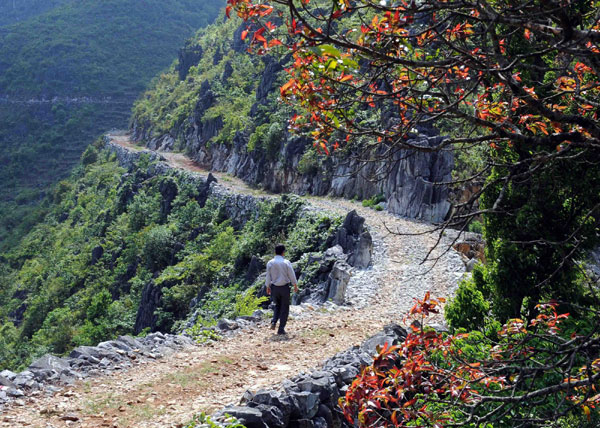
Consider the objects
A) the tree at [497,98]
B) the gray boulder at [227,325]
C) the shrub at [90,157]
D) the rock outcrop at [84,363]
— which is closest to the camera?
the tree at [497,98]

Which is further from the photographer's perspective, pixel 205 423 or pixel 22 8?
pixel 22 8

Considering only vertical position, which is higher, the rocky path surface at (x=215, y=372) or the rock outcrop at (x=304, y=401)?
the rock outcrop at (x=304, y=401)

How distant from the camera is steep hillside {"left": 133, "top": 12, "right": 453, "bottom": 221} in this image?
2250cm

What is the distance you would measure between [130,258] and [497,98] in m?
26.9

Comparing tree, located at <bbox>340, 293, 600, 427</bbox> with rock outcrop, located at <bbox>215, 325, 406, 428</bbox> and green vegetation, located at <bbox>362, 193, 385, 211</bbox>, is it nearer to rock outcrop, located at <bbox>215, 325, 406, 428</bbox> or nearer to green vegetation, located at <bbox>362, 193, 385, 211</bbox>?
rock outcrop, located at <bbox>215, 325, 406, 428</bbox>

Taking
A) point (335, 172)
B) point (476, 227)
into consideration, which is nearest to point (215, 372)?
point (476, 227)

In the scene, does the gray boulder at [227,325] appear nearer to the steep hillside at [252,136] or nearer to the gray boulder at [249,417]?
the steep hillside at [252,136]

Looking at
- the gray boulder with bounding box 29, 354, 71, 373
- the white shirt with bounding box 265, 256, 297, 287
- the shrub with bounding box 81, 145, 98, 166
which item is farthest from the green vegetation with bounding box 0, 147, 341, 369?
the shrub with bounding box 81, 145, 98, 166

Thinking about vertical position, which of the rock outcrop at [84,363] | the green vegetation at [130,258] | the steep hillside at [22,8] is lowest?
the green vegetation at [130,258]

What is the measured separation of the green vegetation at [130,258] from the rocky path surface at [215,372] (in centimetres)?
301

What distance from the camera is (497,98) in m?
5.23

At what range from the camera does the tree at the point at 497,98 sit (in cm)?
334

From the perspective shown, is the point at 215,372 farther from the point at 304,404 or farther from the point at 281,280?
the point at 281,280

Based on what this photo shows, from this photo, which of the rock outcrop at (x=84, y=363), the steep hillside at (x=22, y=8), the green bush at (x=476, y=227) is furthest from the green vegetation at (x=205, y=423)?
the steep hillside at (x=22, y=8)
